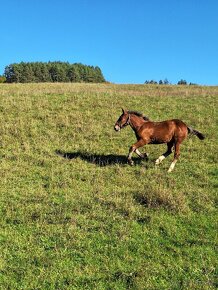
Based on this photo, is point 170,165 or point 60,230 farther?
point 170,165

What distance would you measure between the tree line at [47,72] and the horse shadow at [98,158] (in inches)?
4630

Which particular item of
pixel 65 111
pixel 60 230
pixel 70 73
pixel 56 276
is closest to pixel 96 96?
pixel 65 111

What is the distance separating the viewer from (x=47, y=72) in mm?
137750

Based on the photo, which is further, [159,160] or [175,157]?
[159,160]

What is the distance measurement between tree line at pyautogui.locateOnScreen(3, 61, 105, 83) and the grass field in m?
117

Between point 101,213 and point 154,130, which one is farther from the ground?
point 154,130

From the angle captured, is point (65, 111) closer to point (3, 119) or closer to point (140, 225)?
point (3, 119)

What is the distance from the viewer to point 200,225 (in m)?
10.4

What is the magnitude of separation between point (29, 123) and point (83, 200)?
37.2 feet

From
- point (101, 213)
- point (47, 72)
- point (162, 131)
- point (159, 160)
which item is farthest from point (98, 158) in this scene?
point (47, 72)

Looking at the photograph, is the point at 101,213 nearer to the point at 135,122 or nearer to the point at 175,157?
the point at 175,157

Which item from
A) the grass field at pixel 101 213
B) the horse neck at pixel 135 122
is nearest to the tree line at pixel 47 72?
the grass field at pixel 101 213

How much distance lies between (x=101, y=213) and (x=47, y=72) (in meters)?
131

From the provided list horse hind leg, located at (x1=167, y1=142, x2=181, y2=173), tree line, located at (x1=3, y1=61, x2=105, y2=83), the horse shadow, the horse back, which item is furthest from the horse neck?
tree line, located at (x1=3, y1=61, x2=105, y2=83)
